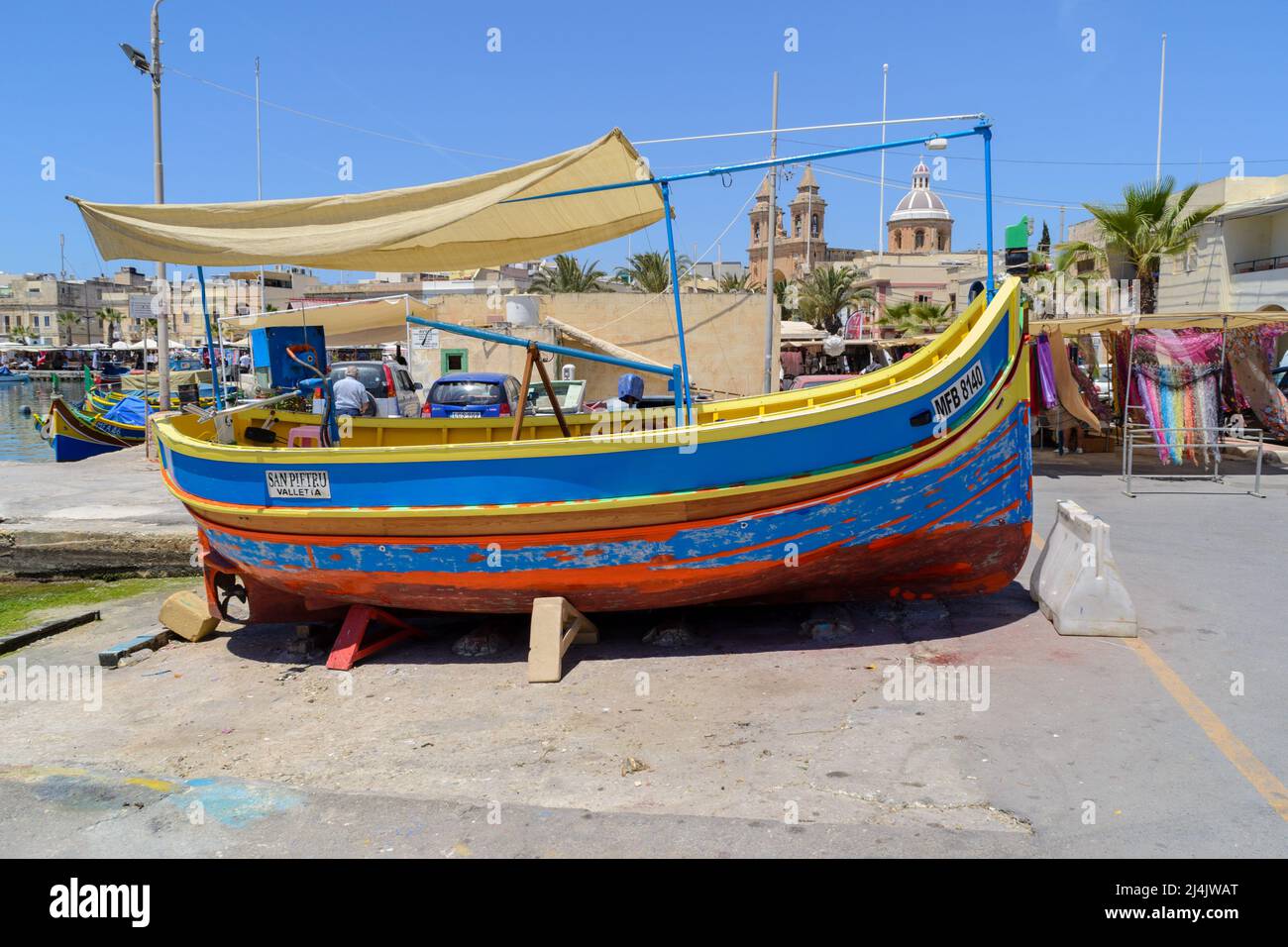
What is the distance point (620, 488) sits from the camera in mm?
6277

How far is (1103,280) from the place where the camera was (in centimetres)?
2627

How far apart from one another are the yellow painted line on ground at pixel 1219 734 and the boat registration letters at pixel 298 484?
18.4 feet

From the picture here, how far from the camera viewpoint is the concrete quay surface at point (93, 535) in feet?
34.3

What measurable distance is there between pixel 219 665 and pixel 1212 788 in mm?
6585

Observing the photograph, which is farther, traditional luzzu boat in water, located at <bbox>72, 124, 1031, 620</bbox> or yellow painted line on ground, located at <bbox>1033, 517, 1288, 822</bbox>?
traditional luzzu boat in water, located at <bbox>72, 124, 1031, 620</bbox>

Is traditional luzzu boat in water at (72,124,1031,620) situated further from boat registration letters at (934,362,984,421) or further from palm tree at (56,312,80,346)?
palm tree at (56,312,80,346)

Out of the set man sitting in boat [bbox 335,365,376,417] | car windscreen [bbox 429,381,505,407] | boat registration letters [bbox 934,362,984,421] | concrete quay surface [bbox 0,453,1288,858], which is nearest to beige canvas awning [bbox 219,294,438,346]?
car windscreen [bbox 429,381,505,407]

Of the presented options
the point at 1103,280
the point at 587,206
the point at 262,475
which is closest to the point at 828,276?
the point at 1103,280

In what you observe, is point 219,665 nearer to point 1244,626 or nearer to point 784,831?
point 784,831

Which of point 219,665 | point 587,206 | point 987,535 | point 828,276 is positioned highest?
point 828,276

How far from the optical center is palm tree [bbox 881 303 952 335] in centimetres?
3227

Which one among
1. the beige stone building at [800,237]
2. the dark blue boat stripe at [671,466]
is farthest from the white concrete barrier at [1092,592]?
the beige stone building at [800,237]

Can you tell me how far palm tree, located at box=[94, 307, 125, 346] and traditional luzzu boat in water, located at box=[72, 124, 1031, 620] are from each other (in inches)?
3813

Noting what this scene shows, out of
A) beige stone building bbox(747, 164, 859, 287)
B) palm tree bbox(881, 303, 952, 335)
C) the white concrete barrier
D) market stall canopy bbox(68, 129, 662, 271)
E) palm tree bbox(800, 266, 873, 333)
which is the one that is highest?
beige stone building bbox(747, 164, 859, 287)
